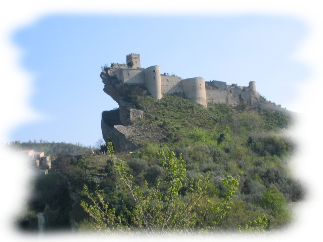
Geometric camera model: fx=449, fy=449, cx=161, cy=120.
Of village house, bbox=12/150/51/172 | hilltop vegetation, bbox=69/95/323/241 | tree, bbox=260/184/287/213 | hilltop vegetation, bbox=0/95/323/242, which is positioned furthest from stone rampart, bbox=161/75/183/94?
village house, bbox=12/150/51/172

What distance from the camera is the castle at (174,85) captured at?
42719mm

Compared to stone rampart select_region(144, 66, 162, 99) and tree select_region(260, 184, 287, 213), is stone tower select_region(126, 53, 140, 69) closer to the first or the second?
stone rampart select_region(144, 66, 162, 99)

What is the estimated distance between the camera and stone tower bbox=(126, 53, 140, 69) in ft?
148

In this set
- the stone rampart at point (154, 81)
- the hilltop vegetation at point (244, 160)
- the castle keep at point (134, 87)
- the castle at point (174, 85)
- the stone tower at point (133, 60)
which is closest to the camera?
the hilltop vegetation at point (244, 160)

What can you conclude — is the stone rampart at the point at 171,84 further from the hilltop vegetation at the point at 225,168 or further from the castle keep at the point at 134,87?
the hilltop vegetation at the point at 225,168

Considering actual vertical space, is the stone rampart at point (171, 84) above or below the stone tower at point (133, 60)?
below

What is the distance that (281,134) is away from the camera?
Answer: 139 ft

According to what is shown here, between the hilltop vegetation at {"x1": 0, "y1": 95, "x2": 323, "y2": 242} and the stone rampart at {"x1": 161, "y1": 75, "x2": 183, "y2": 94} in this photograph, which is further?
the stone rampart at {"x1": 161, "y1": 75, "x2": 183, "y2": 94}

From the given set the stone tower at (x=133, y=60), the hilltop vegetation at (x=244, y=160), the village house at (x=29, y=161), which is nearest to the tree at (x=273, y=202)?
the hilltop vegetation at (x=244, y=160)

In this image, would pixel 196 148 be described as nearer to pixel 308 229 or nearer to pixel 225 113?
pixel 225 113

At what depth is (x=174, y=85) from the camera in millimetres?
44594

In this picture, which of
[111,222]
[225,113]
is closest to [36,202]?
[225,113]

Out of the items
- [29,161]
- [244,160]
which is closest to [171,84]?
[244,160]

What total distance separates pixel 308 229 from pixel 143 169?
1168 cm
